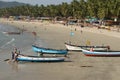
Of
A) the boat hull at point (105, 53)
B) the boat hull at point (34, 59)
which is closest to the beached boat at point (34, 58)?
the boat hull at point (34, 59)

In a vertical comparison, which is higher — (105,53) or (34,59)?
(34,59)

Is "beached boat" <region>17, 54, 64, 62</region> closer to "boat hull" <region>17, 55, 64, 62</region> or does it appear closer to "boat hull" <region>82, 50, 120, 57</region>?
"boat hull" <region>17, 55, 64, 62</region>

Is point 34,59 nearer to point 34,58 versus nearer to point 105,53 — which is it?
point 34,58

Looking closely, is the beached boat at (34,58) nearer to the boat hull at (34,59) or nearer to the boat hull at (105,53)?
the boat hull at (34,59)

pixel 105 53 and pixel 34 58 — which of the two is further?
pixel 105 53

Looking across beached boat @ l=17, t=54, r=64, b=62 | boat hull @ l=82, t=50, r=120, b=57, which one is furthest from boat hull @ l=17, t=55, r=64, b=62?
boat hull @ l=82, t=50, r=120, b=57

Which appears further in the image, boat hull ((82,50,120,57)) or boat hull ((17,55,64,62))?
boat hull ((82,50,120,57))

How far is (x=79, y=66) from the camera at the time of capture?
37469 millimetres

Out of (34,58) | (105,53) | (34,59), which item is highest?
(34,58)

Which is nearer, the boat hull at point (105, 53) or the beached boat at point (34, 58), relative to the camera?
the beached boat at point (34, 58)

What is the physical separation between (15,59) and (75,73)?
888 centimetres

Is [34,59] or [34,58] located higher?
[34,58]

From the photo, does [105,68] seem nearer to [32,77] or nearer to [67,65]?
[67,65]

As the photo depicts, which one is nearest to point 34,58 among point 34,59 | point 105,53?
point 34,59
